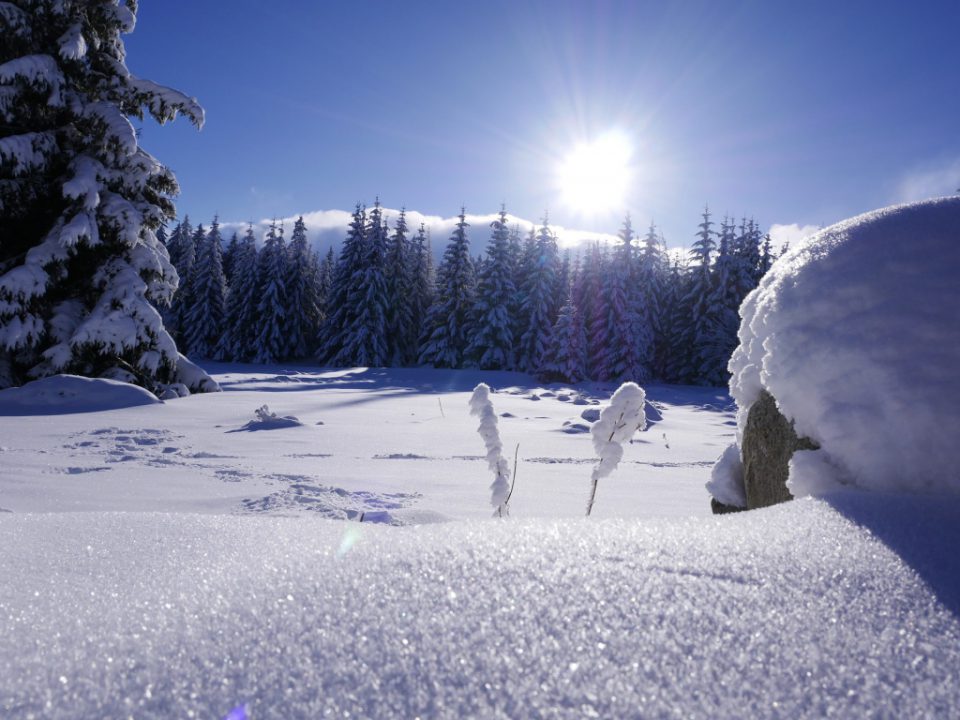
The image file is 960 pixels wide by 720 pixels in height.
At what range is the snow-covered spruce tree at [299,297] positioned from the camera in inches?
1430

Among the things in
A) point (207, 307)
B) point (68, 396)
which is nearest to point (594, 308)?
point (207, 307)

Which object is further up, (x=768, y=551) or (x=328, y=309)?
(x=328, y=309)

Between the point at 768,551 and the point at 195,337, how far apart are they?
40.5 metres

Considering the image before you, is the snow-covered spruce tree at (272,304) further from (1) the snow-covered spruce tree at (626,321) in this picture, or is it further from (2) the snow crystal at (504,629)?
(2) the snow crystal at (504,629)

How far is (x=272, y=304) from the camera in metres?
35.1

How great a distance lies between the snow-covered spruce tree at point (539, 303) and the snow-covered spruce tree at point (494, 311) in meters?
A: 1.01

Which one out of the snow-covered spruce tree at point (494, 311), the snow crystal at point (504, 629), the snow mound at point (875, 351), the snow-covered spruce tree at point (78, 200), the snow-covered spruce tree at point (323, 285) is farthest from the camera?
the snow-covered spruce tree at point (323, 285)

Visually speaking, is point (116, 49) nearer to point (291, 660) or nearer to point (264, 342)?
point (291, 660)

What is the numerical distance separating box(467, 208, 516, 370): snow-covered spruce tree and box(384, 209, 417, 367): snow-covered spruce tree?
19.1 feet

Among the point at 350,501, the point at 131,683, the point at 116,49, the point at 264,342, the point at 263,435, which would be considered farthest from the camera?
the point at 264,342

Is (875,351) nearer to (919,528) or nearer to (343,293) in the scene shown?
(919,528)

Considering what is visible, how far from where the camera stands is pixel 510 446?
6.34 m

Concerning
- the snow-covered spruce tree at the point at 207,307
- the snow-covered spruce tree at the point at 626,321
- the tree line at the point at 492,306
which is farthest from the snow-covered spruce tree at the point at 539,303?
the snow-covered spruce tree at the point at 207,307

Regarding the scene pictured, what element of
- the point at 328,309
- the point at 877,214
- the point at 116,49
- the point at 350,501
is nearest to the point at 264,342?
the point at 328,309
